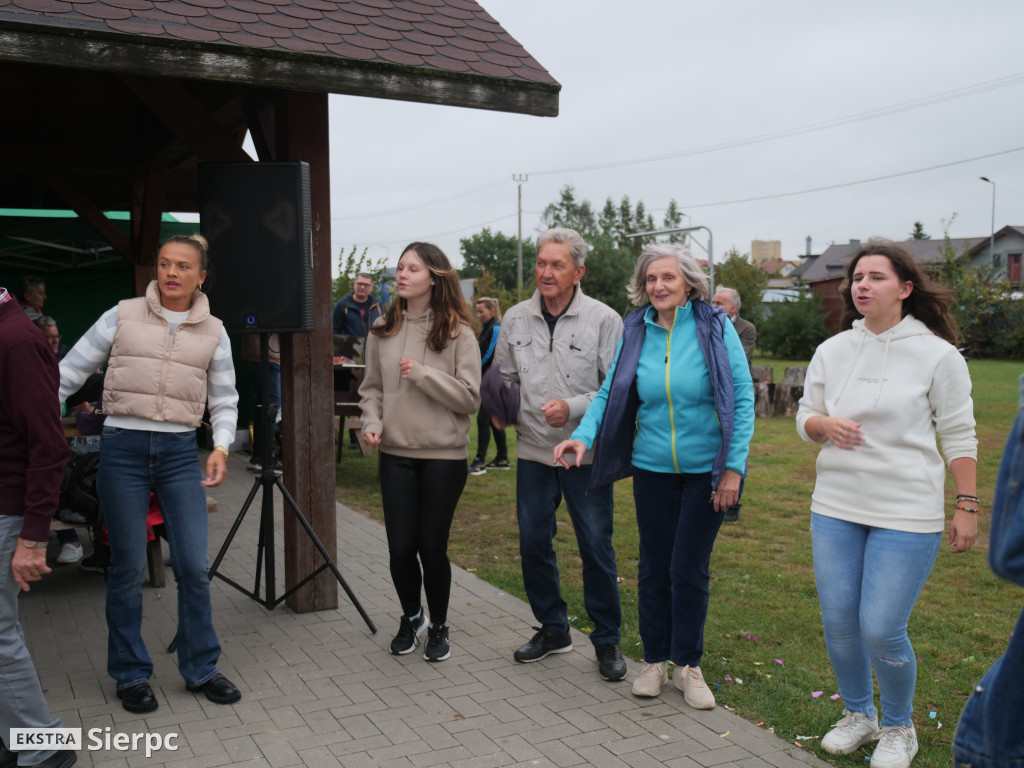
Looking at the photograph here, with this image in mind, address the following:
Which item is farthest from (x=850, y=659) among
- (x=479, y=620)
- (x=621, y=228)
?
(x=621, y=228)

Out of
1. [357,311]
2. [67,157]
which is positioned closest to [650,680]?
[67,157]

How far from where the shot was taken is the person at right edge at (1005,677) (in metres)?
1.34

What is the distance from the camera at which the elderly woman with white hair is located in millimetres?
3779

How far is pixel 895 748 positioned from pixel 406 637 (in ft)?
7.56

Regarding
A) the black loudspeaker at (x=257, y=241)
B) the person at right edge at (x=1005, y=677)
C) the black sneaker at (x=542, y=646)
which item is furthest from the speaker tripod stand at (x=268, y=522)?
the person at right edge at (x=1005, y=677)

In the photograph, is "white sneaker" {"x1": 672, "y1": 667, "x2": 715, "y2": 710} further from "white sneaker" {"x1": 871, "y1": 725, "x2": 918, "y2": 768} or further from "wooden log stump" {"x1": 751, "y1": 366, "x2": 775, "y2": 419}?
"wooden log stump" {"x1": 751, "y1": 366, "x2": 775, "y2": 419}

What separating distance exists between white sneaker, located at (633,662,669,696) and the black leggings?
1.06m

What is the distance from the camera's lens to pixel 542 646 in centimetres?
453

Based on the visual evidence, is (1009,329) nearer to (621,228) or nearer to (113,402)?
(113,402)

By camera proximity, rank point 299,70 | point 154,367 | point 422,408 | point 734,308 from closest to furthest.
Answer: point 154,367
point 299,70
point 422,408
point 734,308

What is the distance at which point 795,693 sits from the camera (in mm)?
4078

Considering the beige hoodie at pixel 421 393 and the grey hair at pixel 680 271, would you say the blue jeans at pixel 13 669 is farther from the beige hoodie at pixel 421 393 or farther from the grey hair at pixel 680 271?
the grey hair at pixel 680 271

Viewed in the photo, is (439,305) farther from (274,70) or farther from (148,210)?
(148,210)

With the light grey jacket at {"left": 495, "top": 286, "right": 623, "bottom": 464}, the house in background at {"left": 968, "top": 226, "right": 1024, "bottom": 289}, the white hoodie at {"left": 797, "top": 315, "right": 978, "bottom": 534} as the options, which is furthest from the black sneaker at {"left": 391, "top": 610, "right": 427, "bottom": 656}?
the house in background at {"left": 968, "top": 226, "right": 1024, "bottom": 289}
